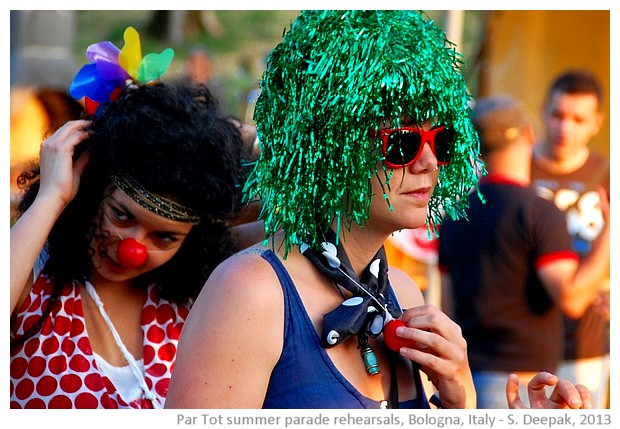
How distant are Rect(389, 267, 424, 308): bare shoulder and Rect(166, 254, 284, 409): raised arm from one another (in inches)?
17.4

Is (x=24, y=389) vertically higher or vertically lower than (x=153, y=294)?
lower

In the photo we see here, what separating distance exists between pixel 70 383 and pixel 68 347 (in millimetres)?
98

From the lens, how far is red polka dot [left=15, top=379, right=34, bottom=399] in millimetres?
2121

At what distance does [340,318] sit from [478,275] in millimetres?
2006

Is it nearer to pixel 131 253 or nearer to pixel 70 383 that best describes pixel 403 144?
pixel 131 253

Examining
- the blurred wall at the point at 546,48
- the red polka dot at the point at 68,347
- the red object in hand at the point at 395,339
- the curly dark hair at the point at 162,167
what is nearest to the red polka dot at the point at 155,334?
the curly dark hair at the point at 162,167

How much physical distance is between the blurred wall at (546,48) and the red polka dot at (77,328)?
343 cm

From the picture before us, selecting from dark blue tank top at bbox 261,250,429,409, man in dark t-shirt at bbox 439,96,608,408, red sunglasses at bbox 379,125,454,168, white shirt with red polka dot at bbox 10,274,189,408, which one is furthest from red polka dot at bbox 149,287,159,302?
man in dark t-shirt at bbox 439,96,608,408

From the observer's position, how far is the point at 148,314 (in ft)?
7.75

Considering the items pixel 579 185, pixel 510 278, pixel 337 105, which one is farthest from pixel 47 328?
pixel 579 185

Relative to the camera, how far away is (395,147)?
177 cm

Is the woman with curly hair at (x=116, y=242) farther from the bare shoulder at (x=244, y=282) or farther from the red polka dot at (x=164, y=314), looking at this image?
the bare shoulder at (x=244, y=282)

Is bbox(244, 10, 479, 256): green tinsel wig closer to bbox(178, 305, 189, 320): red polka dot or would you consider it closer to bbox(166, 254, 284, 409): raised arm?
bbox(166, 254, 284, 409): raised arm
